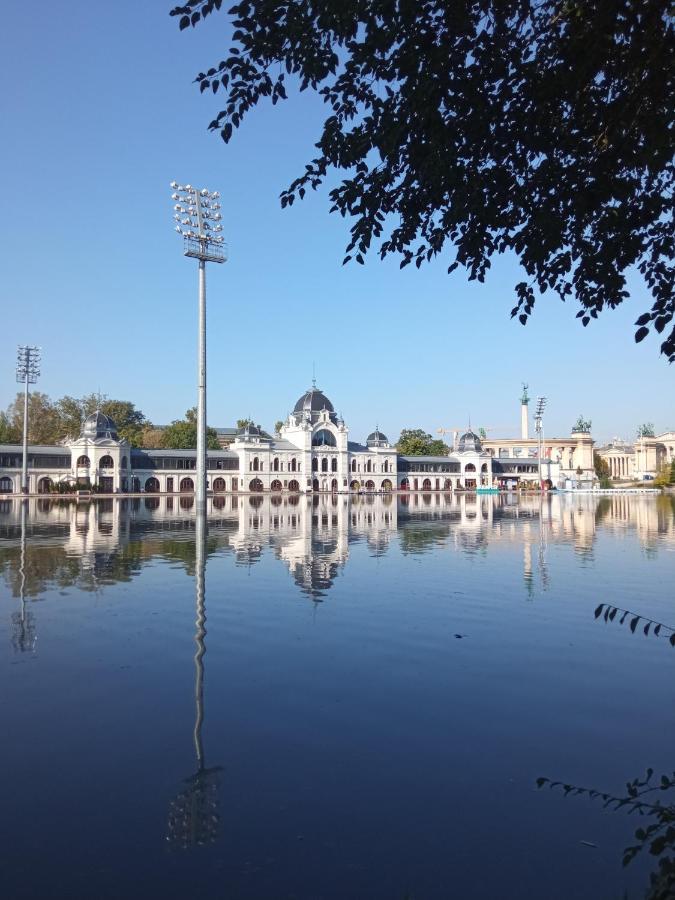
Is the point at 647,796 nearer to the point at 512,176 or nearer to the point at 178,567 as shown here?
the point at 512,176

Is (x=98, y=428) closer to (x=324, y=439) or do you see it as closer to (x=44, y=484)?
(x=44, y=484)

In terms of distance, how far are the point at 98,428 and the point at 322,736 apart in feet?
281

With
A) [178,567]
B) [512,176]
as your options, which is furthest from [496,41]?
[178,567]

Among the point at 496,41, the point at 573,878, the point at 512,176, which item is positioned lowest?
the point at 573,878

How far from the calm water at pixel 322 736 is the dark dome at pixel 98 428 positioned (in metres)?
75.6

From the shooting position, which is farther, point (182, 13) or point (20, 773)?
point (182, 13)

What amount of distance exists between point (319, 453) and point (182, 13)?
335 feet

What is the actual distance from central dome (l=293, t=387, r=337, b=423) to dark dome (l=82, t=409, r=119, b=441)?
31.4 m

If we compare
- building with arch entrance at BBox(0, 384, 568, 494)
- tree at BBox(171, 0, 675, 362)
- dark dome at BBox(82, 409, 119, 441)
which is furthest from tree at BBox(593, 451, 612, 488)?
tree at BBox(171, 0, 675, 362)

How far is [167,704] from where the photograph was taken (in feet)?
26.1

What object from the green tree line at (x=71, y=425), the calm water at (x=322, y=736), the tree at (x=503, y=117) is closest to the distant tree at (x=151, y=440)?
the green tree line at (x=71, y=425)

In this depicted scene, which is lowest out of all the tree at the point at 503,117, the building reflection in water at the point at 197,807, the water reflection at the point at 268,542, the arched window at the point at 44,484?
the building reflection in water at the point at 197,807

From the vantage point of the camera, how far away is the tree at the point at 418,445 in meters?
133

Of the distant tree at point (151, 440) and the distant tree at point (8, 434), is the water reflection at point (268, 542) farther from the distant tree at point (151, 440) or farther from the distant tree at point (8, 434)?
the distant tree at point (151, 440)
